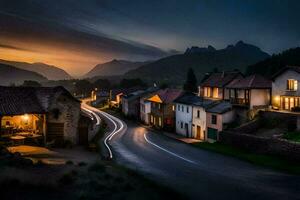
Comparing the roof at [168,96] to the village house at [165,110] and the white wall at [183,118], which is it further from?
the white wall at [183,118]

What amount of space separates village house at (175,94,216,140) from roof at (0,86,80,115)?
26228 mm

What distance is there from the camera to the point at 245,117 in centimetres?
5044

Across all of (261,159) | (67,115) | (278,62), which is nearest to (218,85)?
(261,159)

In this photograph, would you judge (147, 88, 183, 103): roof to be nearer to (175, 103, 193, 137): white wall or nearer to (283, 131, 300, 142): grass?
(175, 103, 193, 137): white wall

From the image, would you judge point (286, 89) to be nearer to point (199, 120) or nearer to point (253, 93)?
point (253, 93)

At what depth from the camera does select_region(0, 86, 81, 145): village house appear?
35375 millimetres

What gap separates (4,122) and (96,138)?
1680 cm

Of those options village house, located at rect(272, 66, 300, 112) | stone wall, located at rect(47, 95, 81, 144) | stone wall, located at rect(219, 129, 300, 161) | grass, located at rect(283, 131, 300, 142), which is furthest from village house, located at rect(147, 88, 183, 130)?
stone wall, located at rect(47, 95, 81, 144)

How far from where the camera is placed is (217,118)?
50.6 metres

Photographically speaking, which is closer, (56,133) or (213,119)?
(56,133)

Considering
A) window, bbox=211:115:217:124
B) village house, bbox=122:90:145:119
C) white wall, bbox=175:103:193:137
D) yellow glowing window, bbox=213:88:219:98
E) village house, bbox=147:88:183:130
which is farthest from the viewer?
village house, bbox=122:90:145:119

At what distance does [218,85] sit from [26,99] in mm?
37779

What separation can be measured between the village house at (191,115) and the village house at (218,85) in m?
3.38

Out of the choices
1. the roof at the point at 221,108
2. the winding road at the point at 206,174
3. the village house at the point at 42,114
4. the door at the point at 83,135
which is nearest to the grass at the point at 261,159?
the winding road at the point at 206,174
